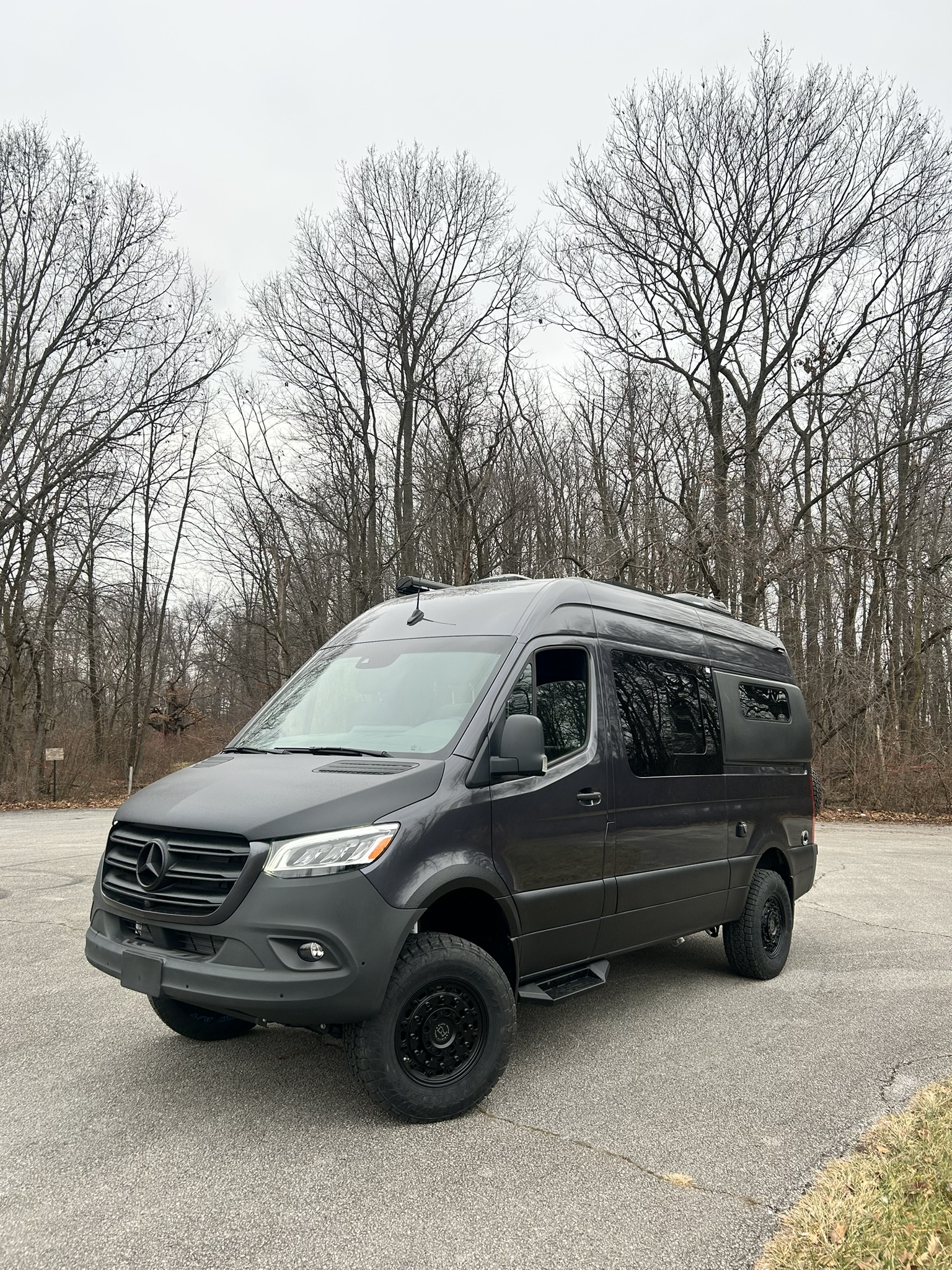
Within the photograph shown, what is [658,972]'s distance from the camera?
633 cm

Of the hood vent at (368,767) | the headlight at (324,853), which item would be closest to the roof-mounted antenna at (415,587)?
the hood vent at (368,767)

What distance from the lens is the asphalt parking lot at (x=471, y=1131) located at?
9.45ft

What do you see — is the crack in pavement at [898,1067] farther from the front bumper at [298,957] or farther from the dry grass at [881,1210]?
the front bumper at [298,957]

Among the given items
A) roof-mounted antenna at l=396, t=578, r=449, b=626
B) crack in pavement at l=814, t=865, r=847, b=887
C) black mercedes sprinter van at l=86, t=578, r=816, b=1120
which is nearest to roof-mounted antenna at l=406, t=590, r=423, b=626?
black mercedes sprinter van at l=86, t=578, r=816, b=1120

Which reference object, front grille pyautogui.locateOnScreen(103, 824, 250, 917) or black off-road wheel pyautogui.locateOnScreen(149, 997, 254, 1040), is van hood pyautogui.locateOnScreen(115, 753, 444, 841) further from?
black off-road wheel pyautogui.locateOnScreen(149, 997, 254, 1040)

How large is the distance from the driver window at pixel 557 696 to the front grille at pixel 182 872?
1.45m

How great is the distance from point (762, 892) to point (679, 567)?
535 inches

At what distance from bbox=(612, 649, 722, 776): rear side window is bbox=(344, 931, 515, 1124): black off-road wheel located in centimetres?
164

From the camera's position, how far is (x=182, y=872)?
3701 mm

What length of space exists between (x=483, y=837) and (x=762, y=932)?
312cm

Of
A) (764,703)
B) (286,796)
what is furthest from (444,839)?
(764,703)

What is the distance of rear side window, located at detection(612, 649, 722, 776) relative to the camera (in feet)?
16.8

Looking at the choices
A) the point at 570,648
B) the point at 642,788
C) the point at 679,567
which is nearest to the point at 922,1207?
the point at 642,788

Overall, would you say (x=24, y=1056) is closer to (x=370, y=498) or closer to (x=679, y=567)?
(x=679, y=567)
